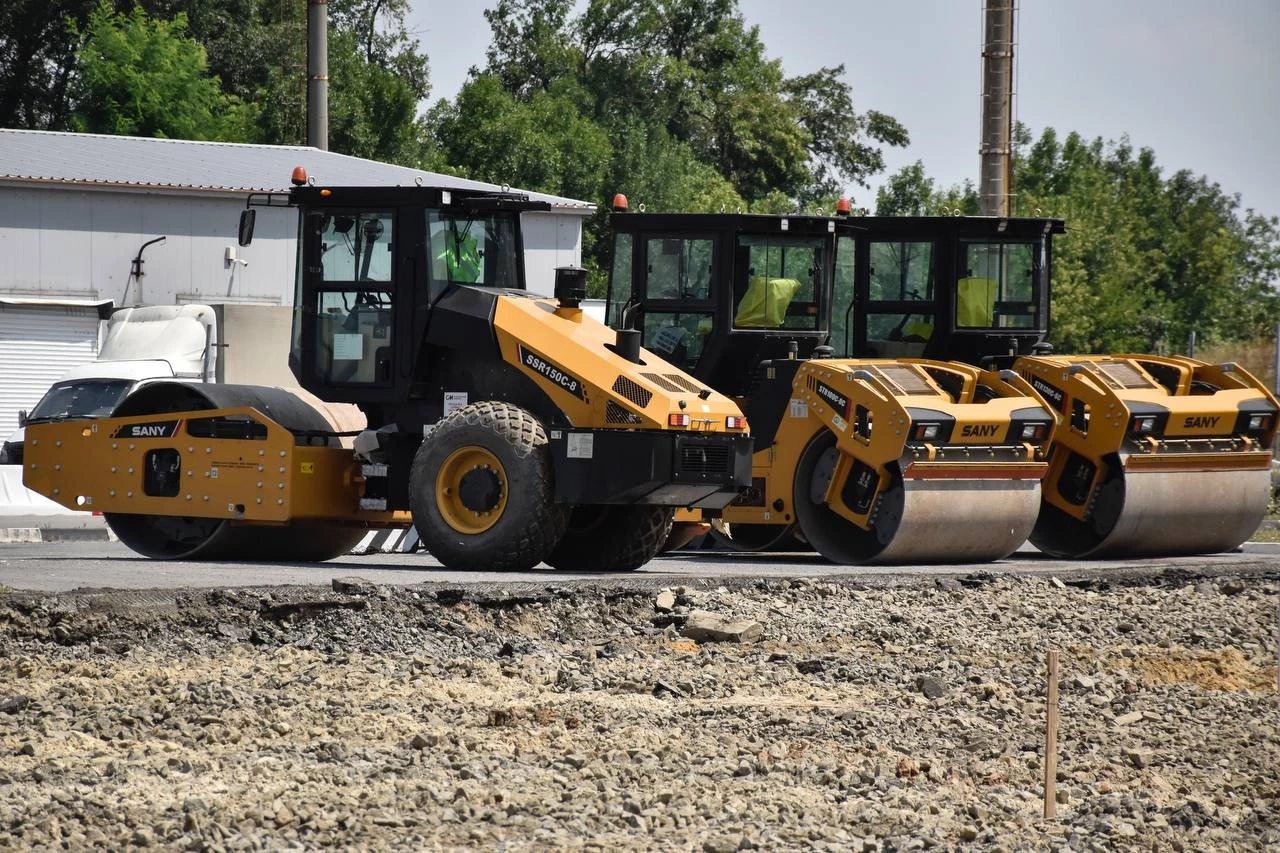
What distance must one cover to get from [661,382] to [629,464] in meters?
0.69

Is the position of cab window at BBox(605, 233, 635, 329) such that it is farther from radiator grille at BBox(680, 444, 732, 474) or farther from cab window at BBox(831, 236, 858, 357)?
radiator grille at BBox(680, 444, 732, 474)

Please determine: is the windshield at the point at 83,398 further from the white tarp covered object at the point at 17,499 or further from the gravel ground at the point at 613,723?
the gravel ground at the point at 613,723

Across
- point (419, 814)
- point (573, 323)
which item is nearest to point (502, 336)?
point (573, 323)

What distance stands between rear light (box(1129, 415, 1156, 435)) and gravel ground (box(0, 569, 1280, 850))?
377cm

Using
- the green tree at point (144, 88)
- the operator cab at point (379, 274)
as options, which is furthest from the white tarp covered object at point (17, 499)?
the green tree at point (144, 88)

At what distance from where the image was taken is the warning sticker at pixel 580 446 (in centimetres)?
1360

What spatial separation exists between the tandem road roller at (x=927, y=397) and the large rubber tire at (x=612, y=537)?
43.2 inches

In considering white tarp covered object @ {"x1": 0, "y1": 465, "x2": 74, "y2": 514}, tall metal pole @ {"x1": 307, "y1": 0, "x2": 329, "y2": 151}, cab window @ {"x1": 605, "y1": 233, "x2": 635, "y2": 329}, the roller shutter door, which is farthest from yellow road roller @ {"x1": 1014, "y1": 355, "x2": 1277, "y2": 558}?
tall metal pole @ {"x1": 307, "y1": 0, "x2": 329, "y2": 151}

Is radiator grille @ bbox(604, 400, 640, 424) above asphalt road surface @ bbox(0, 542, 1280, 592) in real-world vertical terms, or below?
above

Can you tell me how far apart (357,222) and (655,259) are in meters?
3.04

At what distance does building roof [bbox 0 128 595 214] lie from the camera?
101ft

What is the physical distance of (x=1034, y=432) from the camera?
15.8 meters

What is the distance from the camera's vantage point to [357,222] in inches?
582

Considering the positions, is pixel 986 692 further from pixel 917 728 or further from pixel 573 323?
pixel 573 323
